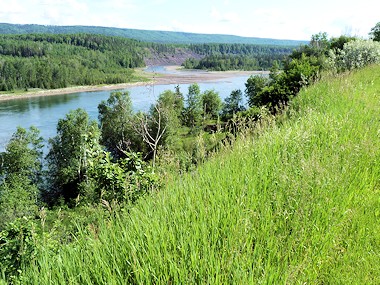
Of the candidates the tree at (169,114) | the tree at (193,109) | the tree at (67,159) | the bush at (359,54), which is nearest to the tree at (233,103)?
the tree at (193,109)

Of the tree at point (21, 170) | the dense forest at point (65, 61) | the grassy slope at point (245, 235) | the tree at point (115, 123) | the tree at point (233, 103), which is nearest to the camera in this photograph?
the grassy slope at point (245, 235)

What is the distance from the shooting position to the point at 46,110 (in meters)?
63.4

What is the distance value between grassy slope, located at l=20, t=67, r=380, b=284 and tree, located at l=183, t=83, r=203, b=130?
51268mm

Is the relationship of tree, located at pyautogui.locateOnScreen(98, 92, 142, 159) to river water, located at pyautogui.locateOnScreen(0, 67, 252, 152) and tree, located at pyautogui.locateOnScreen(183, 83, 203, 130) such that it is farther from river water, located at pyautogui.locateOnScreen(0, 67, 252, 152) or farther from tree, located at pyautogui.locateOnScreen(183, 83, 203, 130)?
tree, located at pyautogui.locateOnScreen(183, 83, 203, 130)

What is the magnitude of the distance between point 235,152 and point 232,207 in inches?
56.3

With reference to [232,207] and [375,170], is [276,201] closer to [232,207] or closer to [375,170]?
[232,207]

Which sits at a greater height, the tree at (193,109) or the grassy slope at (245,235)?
the grassy slope at (245,235)

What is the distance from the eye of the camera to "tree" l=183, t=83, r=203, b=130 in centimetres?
5528

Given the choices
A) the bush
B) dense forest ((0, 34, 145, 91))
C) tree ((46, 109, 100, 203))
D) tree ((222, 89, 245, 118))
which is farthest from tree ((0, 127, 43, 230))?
dense forest ((0, 34, 145, 91))

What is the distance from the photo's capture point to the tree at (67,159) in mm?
A: 37156

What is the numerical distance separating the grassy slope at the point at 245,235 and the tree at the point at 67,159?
35.2 metres

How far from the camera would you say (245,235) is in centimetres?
199

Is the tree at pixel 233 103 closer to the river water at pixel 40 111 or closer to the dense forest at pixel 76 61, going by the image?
the river water at pixel 40 111

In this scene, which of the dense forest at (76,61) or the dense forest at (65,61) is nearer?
the dense forest at (65,61)
